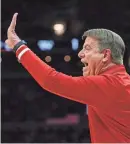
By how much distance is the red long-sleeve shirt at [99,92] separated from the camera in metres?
1.46

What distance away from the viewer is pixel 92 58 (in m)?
1.59

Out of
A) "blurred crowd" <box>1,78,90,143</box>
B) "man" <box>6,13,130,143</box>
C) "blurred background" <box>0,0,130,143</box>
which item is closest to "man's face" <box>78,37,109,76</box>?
"man" <box>6,13,130,143</box>

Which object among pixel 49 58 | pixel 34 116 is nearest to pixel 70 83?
pixel 49 58

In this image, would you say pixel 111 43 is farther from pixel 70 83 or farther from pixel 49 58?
pixel 49 58

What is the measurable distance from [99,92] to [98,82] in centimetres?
4

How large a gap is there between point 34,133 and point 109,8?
8.62 feet

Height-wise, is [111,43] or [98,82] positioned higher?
[111,43]

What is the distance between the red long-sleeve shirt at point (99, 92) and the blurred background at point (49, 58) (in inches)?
196

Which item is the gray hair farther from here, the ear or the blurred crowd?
the blurred crowd

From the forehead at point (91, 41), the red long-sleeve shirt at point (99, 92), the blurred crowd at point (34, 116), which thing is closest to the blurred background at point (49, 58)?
the blurred crowd at point (34, 116)

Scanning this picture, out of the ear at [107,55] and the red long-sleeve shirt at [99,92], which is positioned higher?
→ the ear at [107,55]

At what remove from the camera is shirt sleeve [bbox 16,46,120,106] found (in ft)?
4.79

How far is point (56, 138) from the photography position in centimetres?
762

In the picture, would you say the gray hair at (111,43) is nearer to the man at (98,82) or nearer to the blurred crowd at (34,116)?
the man at (98,82)
